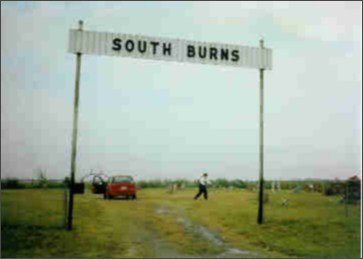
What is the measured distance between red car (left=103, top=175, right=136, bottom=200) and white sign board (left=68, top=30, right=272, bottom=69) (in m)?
2.22

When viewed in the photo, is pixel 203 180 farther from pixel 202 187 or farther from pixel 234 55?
pixel 234 55

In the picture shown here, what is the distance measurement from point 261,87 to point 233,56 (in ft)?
2.99

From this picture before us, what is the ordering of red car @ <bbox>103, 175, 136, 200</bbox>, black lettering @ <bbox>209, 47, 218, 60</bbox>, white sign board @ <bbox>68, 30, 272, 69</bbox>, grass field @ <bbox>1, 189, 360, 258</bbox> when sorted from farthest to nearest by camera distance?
black lettering @ <bbox>209, 47, 218, 60</bbox> → red car @ <bbox>103, 175, 136, 200</bbox> → white sign board @ <bbox>68, 30, 272, 69</bbox> → grass field @ <bbox>1, 189, 360, 258</bbox>

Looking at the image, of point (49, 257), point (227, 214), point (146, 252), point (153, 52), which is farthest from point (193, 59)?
point (49, 257)

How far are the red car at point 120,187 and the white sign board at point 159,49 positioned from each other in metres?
2.22

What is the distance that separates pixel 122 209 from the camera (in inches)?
384

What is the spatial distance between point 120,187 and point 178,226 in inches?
50.5

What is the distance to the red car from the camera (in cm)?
970

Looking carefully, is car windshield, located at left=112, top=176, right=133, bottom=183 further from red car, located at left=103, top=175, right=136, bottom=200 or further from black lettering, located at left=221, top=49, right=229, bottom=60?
black lettering, located at left=221, top=49, right=229, bottom=60

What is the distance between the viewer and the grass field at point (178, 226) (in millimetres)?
8961

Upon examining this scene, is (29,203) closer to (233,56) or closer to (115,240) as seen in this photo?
(115,240)

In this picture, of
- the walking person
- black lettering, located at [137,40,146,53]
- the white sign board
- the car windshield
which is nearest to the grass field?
the walking person

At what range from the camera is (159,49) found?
9.81 meters

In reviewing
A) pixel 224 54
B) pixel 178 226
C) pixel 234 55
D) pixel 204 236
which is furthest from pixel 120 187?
pixel 234 55
